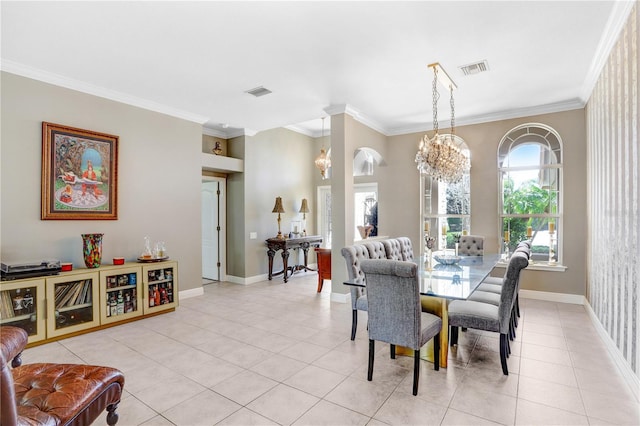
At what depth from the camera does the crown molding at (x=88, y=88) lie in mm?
3459

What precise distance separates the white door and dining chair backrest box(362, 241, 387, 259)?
358cm

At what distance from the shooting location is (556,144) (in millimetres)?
5066

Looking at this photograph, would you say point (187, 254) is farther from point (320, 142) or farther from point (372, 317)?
point (320, 142)

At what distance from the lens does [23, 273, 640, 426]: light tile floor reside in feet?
7.01

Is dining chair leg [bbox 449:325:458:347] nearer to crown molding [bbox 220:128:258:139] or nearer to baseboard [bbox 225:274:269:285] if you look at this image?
baseboard [bbox 225:274:269:285]

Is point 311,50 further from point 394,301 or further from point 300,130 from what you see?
point 300,130

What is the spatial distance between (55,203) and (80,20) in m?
2.09

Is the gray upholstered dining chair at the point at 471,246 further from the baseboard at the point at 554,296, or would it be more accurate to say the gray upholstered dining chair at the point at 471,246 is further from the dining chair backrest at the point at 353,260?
the dining chair backrest at the point at 353,260

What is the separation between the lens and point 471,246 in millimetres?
5105

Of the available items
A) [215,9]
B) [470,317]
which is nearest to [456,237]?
[470,317]

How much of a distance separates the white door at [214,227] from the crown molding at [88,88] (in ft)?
5.34

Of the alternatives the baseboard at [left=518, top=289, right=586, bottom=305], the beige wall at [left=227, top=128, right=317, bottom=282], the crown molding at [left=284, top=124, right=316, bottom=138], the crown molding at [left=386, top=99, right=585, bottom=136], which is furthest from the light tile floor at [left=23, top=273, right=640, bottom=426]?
the crown molding at [left=284, top=124, right=316, bottom=138]

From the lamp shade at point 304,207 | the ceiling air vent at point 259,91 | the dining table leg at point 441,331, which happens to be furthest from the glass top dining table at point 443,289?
the lamp shade at point 304,207

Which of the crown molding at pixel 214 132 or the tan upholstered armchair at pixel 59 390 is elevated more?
the crown molding at pixel 214 132
